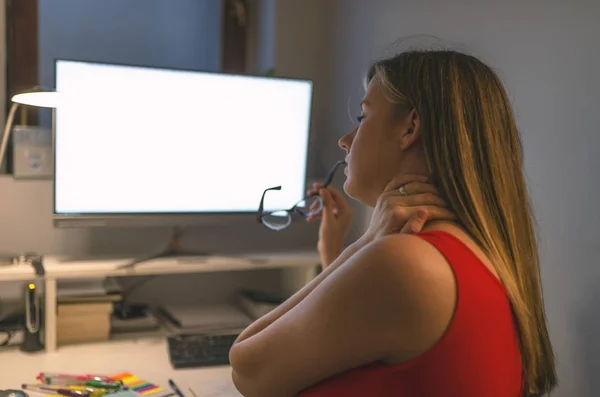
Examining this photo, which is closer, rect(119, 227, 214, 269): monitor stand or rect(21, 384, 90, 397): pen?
rect(21, 384, 90, 397): pen

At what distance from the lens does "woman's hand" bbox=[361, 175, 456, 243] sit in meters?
0.89

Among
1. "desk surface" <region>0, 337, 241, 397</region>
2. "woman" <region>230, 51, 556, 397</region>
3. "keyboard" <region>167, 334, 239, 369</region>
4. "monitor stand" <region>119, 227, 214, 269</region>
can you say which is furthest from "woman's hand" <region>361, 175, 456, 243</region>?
"monitor stand" <region>119, 227, 214, 269</region>

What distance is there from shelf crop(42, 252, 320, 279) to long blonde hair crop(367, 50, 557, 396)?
3.06ft

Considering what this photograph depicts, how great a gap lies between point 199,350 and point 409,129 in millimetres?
841

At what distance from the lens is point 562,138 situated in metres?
1.25

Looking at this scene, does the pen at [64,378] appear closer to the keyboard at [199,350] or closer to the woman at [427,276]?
the keyboard at [199,350]

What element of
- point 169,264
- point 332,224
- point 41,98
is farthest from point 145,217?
point 332,224

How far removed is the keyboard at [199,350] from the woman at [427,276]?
1.56 ft

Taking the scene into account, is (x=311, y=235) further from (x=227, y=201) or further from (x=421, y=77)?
(x=421, y=77)

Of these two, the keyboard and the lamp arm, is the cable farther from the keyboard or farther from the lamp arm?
the lamp arm

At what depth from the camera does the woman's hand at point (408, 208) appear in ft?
2.91

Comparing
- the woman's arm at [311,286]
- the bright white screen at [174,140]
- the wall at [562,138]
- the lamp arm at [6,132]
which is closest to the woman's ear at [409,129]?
the woman's arm at [311,286]


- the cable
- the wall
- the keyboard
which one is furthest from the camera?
the cable

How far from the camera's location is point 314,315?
2.77ft
